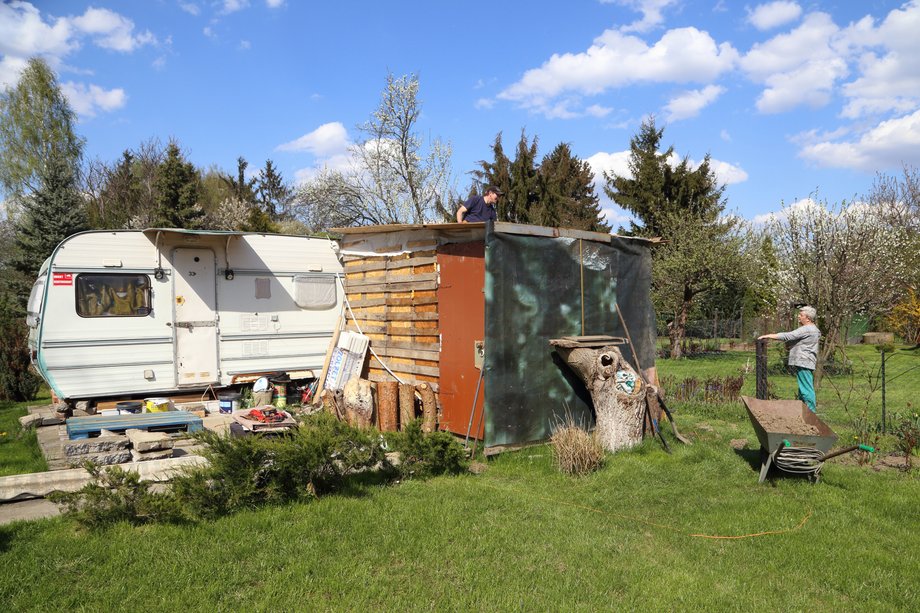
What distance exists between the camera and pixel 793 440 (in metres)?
5.77

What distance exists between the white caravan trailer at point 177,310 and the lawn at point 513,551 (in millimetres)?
5050

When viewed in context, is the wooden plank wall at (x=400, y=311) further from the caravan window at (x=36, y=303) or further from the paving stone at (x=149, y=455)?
the caravan window at (x=36, y=303)

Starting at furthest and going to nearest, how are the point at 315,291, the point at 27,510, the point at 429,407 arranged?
the point at 315,291 < the point at 429,407 < the point at 27,510

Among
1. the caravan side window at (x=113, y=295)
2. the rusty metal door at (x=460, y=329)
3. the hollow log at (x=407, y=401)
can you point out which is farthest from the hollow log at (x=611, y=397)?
the caravan side window at (x=113, y=295)

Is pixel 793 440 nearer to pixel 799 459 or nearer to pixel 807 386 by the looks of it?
pixel 799 459

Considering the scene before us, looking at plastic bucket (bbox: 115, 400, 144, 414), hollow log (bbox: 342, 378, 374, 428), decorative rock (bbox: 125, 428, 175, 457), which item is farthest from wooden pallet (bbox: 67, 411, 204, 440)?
hollow log (bbox: 342, 378, 374, 428)

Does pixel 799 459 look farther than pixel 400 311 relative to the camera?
No

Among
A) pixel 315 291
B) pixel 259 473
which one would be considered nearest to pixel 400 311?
pixel 315 291

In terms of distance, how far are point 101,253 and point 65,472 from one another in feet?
15.6

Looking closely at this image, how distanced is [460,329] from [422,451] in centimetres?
182

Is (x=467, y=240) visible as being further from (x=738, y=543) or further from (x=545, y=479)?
(x=738, y=543)

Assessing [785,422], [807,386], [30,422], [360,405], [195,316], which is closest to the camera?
[785,422]

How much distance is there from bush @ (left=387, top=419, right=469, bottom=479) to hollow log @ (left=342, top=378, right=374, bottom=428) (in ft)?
5.62

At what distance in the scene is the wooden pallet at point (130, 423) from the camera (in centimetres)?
727
